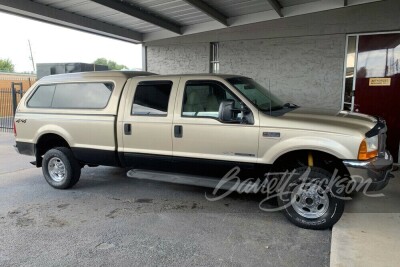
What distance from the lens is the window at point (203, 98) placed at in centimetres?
511

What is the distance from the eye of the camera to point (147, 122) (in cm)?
547

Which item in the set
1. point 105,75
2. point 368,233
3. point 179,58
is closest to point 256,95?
point 368,233

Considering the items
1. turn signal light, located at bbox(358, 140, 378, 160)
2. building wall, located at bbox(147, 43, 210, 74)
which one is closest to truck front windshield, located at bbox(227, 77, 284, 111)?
turn signal light, located at bbox(358, 140, 378, 160)

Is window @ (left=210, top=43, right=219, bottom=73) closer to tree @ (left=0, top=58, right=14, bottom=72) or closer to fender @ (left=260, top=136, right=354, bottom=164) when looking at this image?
fender @ (left=260, top=136, right=354, bottom=164)

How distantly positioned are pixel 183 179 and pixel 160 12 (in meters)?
4.62

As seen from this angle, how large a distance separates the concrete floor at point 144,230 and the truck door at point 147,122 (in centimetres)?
74

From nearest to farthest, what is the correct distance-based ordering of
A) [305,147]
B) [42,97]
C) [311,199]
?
[305,147] < [311,199] < [42,97]

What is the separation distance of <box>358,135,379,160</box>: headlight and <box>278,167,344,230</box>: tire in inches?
18.2

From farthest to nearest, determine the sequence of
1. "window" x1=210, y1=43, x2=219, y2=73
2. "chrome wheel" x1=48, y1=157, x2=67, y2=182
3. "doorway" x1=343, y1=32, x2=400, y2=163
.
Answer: "window" x1=210, y1=43, x2=219, y2=73, "doorway" x1=343, y1=32, x2=400, y2=163, "chrome wheel" x1=48, y1=157, x2=67, y2=182

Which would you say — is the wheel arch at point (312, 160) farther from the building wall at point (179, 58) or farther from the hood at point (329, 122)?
the building wall at point (179, 58)

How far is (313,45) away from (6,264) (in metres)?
7.32

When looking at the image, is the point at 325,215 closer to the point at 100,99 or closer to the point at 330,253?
the point at 330,253

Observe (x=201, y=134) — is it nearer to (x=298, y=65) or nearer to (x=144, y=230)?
(x=144, y=230)

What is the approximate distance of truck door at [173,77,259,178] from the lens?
191 inches
